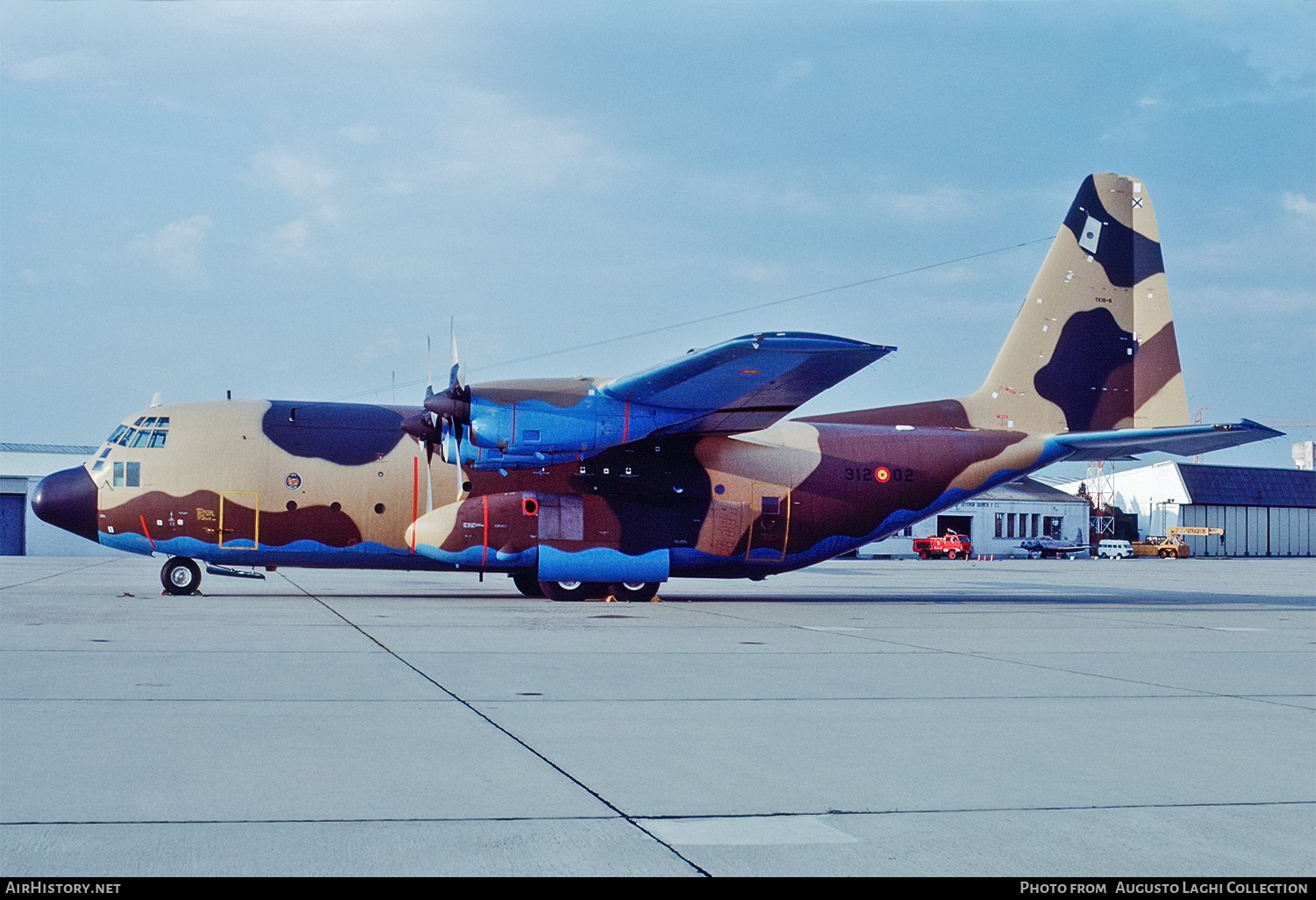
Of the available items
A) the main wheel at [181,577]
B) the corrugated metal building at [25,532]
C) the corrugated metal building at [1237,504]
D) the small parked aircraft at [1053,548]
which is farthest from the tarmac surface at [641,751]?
the corrugated metal building at [1237,504]

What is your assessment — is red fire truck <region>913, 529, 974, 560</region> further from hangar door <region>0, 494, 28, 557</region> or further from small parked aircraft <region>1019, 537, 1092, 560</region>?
hangar door <region>0, 494, 28, 557</region>

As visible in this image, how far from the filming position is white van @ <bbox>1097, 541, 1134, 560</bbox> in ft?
246

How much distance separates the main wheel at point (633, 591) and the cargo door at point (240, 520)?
6.83m

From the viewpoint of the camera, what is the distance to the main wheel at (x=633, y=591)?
76.0 feet

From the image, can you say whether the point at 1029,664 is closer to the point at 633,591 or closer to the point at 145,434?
the point at 633,591

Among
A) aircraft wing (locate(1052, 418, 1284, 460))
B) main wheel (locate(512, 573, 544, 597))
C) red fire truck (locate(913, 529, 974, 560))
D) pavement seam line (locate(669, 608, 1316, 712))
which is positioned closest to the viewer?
pavement seam line (locate(669, 608, 1316, 712))

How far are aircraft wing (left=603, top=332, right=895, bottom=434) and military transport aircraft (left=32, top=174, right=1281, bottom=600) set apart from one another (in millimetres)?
56

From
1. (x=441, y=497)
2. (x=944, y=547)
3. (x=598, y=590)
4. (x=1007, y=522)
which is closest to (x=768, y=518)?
(x=598, y=590)

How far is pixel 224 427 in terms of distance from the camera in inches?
866

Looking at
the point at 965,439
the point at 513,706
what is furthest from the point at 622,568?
the point at 513,706

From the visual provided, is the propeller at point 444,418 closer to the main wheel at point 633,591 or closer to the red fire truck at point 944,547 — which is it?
the main wheel at point 633,591

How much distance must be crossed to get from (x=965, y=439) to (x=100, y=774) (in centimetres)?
2015

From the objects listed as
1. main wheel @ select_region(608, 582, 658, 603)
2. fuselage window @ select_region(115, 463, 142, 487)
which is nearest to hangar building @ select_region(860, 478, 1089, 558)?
main wheel @ select_region(608, 582, 658, 603)
